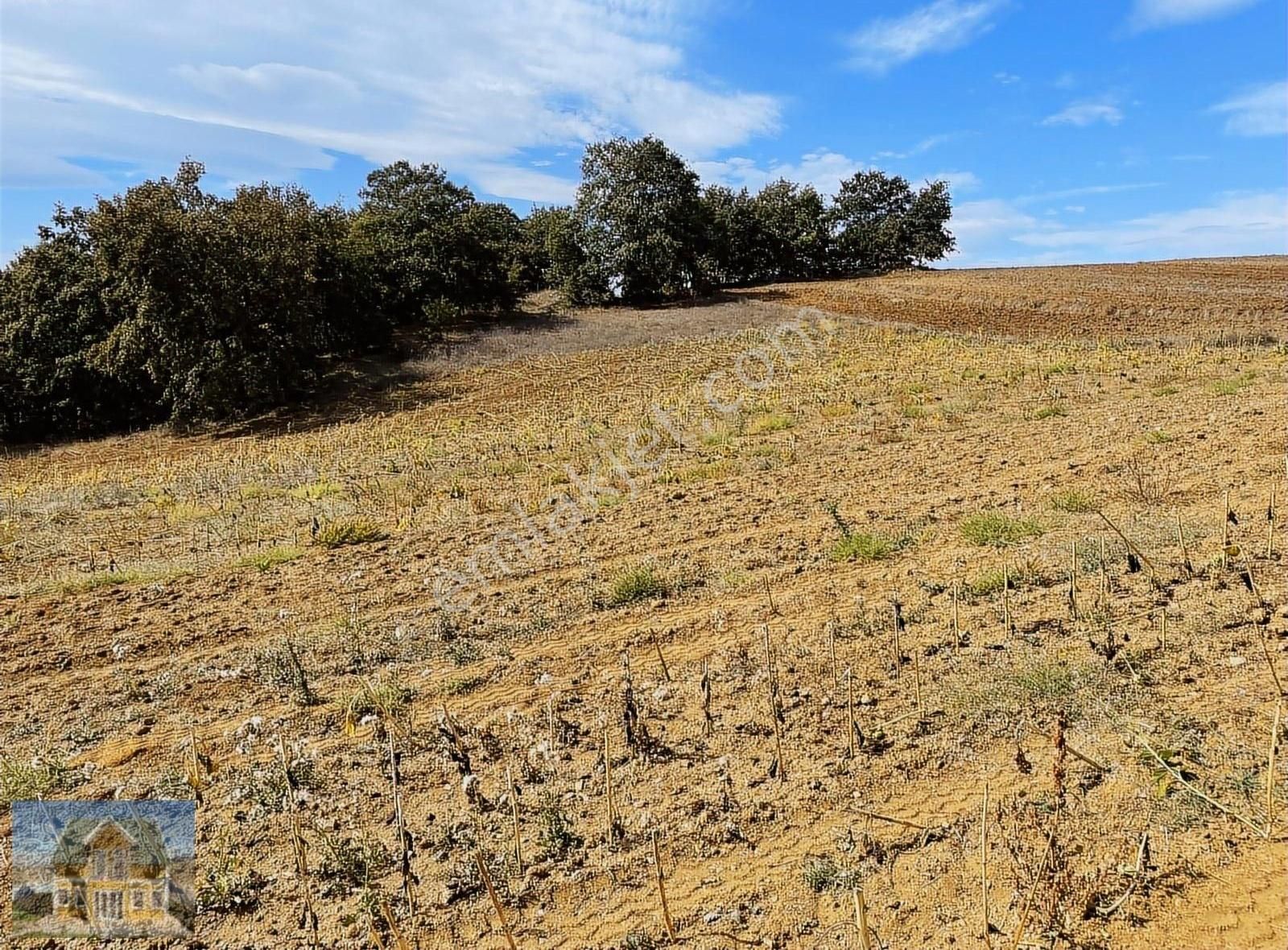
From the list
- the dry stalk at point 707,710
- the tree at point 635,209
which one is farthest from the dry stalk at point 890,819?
the tree at point 635,209

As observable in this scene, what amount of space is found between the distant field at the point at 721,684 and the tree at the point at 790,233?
32.8 m

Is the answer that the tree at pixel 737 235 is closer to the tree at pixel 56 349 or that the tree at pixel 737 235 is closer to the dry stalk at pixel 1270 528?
the tree at pixel 56 349

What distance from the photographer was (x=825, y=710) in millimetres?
3930

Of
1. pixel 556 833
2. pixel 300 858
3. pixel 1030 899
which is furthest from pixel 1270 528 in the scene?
pixel 300 858

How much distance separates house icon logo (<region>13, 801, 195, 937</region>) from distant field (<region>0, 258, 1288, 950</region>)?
0.40 ft

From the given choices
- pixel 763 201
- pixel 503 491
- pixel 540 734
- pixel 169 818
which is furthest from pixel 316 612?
pixel 763 201

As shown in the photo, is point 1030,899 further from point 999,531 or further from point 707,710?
point 999,531

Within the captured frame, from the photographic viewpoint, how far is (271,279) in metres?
18.6

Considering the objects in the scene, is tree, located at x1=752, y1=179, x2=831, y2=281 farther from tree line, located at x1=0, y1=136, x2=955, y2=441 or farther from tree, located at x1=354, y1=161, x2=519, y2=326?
tree, located at x1=354, y1=161, x2=519, y2=326

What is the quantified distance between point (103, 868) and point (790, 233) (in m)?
42.5

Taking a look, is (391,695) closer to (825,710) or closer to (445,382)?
(825,710)

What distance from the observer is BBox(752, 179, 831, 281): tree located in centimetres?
4122

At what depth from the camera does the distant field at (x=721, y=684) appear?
9.43ft

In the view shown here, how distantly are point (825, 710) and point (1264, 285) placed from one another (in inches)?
1173
